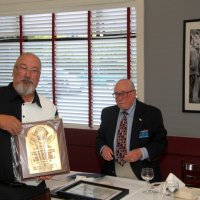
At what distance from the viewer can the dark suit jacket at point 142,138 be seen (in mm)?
3475

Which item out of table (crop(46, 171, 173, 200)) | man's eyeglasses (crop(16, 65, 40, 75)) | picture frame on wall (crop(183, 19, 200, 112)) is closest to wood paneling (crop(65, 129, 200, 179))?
picture frame on wall (crop(183, 19, 200, 112))

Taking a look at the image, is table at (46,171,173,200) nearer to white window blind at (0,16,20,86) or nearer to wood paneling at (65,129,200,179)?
wood paneling at (65,129,200,179)

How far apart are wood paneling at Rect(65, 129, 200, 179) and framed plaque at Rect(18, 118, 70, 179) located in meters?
1.82

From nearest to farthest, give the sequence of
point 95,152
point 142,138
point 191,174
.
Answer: point 191,174 < point 142,138 < point 95,152

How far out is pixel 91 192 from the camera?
8.35 ft

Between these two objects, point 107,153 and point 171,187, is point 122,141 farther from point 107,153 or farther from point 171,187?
point 171,187

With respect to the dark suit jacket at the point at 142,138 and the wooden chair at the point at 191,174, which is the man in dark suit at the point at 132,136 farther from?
the wooden chair at the point at 191,174

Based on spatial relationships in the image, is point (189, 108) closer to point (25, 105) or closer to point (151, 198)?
point (151, 198)

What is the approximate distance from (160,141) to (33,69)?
1.47 meters

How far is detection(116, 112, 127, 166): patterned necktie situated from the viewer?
3513 millimetres

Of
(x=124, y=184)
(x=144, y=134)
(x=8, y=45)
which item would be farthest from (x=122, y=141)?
(x=8, y=45)

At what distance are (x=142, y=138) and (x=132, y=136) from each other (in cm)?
10

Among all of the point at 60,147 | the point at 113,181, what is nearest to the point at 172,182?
the point at 113,181

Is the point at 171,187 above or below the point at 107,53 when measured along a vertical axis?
below
